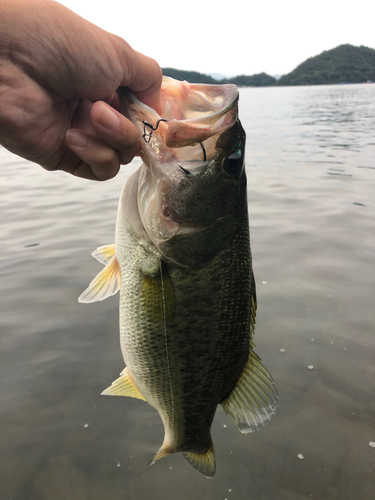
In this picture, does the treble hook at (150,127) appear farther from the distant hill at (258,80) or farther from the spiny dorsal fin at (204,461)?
the distant hill at (258,80)

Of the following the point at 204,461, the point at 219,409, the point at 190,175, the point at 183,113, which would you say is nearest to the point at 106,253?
the point at 190,175

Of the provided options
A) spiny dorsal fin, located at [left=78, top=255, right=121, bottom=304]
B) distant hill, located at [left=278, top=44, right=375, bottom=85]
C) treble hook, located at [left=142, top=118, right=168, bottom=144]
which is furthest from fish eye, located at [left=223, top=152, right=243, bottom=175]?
distant hill, located at [left=278, top=44, right=375, bottom=85]

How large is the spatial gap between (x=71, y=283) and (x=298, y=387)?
10.3 feet

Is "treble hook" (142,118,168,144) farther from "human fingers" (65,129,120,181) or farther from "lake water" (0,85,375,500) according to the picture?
"lake water" (0,85,375,500)

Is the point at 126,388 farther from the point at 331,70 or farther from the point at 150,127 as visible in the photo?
the point at 331,70

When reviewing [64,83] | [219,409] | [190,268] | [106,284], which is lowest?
[219,409]

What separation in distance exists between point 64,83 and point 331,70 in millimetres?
135457

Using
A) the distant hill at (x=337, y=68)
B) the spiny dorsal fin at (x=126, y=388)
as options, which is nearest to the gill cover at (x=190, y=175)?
the spiny dorsal fin at (x=126, y=388)

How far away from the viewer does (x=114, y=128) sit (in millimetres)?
1421

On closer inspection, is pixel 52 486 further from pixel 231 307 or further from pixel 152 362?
pixel 231 307

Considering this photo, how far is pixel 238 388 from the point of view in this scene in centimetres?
190

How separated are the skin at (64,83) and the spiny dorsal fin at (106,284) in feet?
1.74

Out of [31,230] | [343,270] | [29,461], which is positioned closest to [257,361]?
Answer: [29,461]

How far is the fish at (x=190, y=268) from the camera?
5.06 feet
